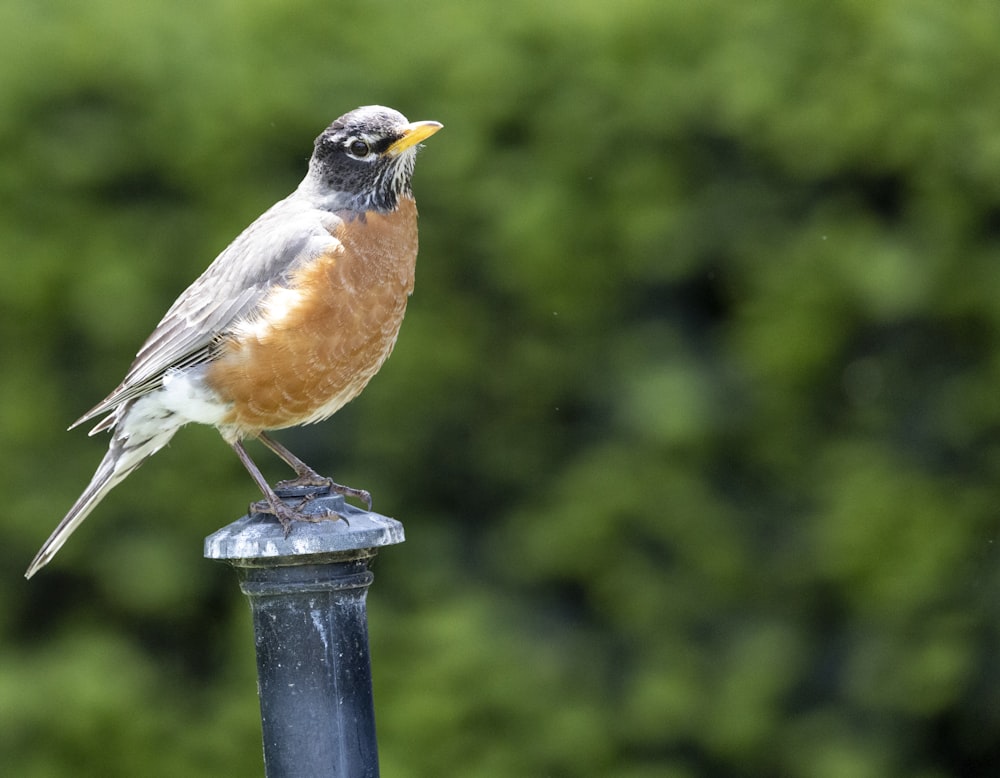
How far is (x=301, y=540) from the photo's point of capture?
9.47 ft

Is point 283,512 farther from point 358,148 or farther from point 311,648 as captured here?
point 358,148

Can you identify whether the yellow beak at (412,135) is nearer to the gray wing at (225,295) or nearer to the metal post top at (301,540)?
the gray wing at (225,295)

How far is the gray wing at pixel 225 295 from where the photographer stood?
3.83 m

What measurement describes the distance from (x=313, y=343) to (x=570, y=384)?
135cm

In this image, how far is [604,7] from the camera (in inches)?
187

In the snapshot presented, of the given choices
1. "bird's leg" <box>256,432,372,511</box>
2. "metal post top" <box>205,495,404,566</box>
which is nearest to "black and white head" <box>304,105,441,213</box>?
"bird's leg" <box>256,432,372,511</box>

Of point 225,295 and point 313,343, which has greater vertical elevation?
point 225,295

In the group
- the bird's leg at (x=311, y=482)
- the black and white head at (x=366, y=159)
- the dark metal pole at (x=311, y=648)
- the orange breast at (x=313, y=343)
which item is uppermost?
the black and white head at (x=366, y=159)

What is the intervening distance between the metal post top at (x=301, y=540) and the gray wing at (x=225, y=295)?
896 mm

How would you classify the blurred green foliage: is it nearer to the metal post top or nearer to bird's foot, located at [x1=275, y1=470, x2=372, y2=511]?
bird's foot, located at [x1=275, y1=470, x2=372, y2=511]

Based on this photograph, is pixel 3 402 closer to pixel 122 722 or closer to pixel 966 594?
pixel 122 722

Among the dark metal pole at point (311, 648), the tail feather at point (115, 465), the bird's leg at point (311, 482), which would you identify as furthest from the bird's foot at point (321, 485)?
the tail feather at point (115, 465)

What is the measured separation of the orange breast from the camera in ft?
12.2

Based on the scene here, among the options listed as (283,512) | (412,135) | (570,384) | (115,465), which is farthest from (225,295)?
(570,384)
